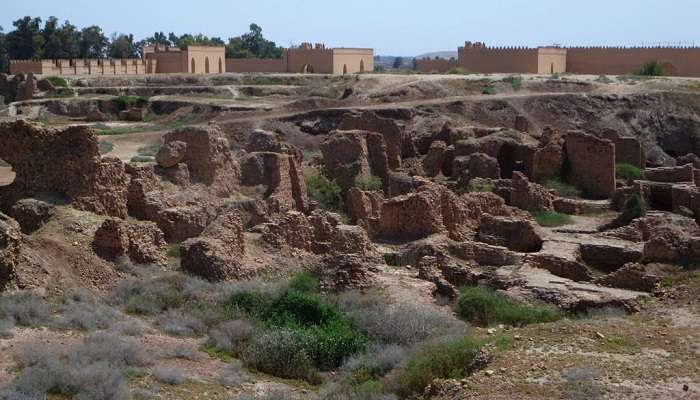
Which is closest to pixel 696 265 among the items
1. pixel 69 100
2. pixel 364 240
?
pixel 364 240

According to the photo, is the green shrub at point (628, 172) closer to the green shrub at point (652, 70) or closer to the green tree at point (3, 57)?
the green shrub at point (652, 70)

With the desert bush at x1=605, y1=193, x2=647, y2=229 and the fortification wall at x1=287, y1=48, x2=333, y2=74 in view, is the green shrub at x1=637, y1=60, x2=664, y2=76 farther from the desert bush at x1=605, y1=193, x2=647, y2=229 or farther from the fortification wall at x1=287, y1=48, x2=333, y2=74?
the desert bush at x1=605, y1=193, x2=647, y2=229

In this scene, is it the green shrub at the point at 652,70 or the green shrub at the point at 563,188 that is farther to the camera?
the green shrub at the point at 652,70

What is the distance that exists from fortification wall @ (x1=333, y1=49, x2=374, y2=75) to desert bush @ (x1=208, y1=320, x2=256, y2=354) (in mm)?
50797

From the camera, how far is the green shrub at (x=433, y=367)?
859 centimetres

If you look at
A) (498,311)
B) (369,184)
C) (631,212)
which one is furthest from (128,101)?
(498,311)

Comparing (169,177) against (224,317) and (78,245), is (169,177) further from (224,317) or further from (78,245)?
(224,317)

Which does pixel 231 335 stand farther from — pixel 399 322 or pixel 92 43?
pixel 92 43

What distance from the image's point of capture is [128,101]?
4269 cm

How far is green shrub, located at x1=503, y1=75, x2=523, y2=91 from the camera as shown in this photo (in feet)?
147

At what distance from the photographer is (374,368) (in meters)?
9.56

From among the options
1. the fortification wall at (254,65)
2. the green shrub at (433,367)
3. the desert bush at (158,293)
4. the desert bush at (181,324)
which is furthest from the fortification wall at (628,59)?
the green shrub at (433,367)

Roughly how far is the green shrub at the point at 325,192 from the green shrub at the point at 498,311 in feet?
26.7

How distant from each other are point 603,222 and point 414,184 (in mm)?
4303
